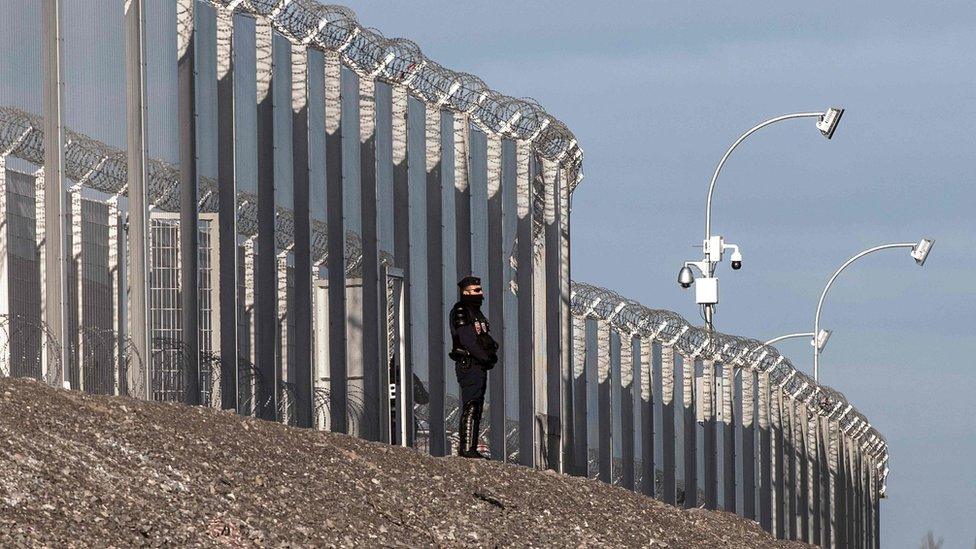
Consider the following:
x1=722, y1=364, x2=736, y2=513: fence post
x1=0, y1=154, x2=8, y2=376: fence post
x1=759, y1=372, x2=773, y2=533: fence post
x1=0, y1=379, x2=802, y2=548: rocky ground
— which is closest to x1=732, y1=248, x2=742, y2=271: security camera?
x1=722, y1=364, x2=736, y2=513: fence post

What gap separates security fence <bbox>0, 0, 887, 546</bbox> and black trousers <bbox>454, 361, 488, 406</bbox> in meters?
2.09

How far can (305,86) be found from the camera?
69.4 ft

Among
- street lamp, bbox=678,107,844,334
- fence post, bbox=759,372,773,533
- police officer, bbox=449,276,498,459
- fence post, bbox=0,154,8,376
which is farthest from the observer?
fence post, bbox=759,372,773,533

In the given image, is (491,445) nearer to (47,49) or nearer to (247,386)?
(247,386)

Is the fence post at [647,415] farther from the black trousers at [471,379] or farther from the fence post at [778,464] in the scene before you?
the black trousers at [471,379]

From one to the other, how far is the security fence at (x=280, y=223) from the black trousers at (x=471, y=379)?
6.87ft

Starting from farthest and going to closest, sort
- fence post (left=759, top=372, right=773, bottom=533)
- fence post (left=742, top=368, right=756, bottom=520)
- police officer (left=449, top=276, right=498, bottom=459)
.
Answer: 1. fence post (left=759, top=372, right=773, bottom=533)
2. fence post (left=742, top=368, right=756, bottom=520)
3. police officer (left=449, top=276, right=498, bottom=459)

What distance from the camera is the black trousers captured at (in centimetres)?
1897

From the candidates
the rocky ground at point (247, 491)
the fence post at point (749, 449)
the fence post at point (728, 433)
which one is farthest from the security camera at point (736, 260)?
the rocky ground at point (247, 491)

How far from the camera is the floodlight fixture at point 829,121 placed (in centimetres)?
3341

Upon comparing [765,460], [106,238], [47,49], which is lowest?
[765,460]

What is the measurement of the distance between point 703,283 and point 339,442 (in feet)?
52.4

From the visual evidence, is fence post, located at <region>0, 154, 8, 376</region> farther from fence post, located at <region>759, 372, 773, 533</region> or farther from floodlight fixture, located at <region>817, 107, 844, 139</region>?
fence post, located at <region>759, 372, 773, 533</region>

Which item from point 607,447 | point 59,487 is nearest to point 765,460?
point 607,447
